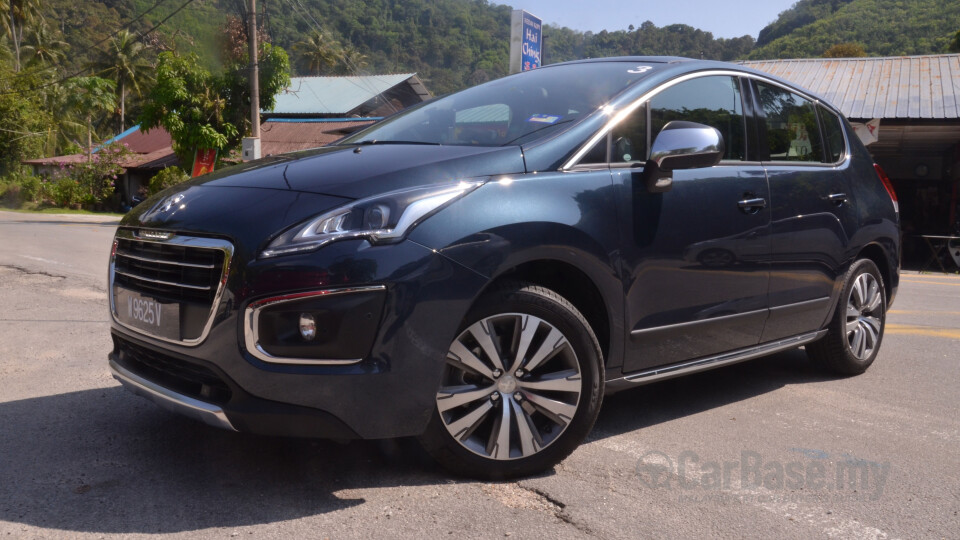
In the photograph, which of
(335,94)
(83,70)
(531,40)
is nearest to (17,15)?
(83,70)

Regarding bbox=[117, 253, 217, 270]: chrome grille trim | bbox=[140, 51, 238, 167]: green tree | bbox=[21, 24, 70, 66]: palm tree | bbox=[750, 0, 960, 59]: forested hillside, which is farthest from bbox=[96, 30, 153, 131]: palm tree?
bbox=[117, 253, 217, 270]: chrome grille trim

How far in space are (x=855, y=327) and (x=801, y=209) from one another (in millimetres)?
1115

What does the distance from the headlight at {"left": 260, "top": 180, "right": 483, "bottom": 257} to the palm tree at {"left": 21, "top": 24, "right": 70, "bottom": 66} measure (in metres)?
65.8

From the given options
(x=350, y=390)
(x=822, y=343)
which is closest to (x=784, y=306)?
(x=822, y=343)

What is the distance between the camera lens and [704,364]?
390cm

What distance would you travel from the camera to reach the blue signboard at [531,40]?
19062 millimetres

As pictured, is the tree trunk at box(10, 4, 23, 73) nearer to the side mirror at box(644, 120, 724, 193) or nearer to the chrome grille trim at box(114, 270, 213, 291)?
the chrome grille trim at box(114, 270, 213, 291)

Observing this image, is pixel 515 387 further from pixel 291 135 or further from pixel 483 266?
pixel 291 135

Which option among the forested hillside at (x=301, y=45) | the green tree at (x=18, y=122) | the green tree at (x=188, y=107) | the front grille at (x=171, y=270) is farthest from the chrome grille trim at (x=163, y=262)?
the green tree at (x=18, y=122)

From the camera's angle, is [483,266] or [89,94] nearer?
[483,266]

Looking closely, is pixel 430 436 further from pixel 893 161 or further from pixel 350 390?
pixel 893 161

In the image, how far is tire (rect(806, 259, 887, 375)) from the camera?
4.88 meters

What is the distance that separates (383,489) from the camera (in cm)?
301

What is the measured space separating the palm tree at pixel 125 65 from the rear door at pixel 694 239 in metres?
60.1
